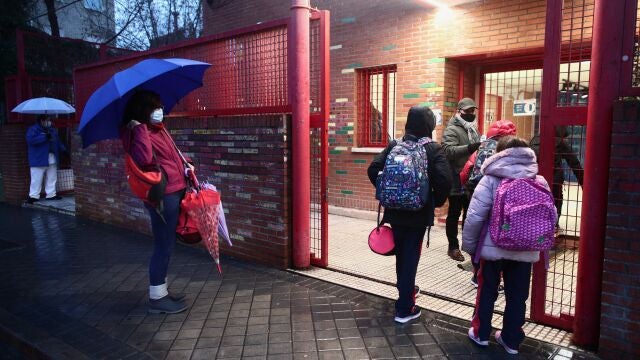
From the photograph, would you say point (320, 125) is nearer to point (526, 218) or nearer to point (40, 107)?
point (526, 218)

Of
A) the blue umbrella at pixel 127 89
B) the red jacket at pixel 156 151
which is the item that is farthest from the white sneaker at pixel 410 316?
the blue umbrella at pixel 127 89

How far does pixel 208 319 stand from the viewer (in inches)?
159

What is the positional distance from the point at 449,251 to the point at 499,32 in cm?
328

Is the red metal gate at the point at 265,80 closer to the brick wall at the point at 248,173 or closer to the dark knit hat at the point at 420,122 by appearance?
the brick wall at the point at 248,173

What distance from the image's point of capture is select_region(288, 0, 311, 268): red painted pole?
5004mm

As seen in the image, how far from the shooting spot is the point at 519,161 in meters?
3.21

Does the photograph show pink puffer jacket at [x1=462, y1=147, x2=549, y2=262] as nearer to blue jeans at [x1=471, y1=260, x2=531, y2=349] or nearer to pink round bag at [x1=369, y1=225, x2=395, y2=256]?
blue jeans at [x1=471, y1=260, x2=531, y2=349]

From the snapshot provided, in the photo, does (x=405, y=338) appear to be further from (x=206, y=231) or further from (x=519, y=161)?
(x=206, y=231)

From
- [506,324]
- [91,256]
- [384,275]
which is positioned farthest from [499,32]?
[91,256]

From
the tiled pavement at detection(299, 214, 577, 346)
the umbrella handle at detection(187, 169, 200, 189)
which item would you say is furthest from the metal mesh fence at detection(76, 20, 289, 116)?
the tiled pavement at detection(299, 214, 577, 346)

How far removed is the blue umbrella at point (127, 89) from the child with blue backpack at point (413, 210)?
199cm

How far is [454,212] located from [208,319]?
303cm

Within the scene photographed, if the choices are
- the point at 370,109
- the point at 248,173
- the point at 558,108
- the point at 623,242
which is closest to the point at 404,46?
the point at 370,109

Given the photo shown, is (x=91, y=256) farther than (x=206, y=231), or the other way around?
(x=91, y=256)
